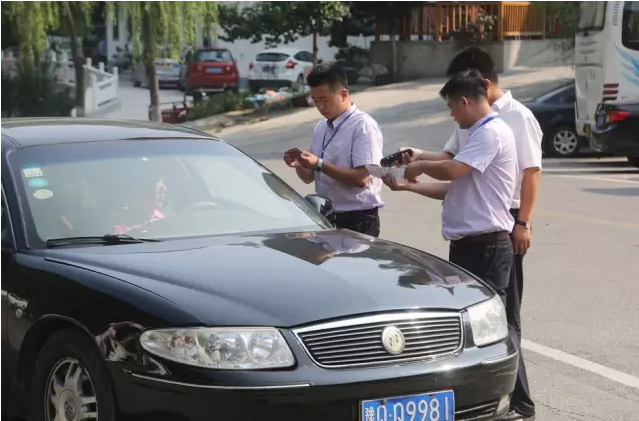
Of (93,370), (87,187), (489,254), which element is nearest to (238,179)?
(87,187)

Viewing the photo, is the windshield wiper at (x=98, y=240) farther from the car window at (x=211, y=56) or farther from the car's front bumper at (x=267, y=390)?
the car window at (x=211, y=56)

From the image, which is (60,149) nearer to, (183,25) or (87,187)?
(87,187)

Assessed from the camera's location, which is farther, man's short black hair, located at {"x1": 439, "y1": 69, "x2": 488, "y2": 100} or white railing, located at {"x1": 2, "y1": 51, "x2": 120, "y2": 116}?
white railing, located at {"x1": 2, "y1": 51, "x2": 120, "y2": 116}

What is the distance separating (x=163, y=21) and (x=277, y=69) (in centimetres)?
764

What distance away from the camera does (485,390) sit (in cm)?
452

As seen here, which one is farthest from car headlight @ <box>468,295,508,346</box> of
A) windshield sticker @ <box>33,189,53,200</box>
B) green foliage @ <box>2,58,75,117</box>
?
green foliage @ <box>2,58,75,117</box>

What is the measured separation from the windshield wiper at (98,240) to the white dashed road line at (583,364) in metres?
2.98

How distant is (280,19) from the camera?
34.6m

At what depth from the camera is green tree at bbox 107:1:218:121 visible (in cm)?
3062

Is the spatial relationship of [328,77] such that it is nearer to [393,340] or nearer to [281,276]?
[281,276]

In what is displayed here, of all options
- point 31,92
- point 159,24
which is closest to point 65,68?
point 31,92

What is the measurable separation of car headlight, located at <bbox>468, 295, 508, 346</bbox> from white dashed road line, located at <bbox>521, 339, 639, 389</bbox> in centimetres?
193

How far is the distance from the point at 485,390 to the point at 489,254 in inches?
50.4

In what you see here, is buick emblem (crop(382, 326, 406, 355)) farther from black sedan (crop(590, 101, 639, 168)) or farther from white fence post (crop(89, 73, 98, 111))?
white fence post (crop(89, 73, 98, 111))
